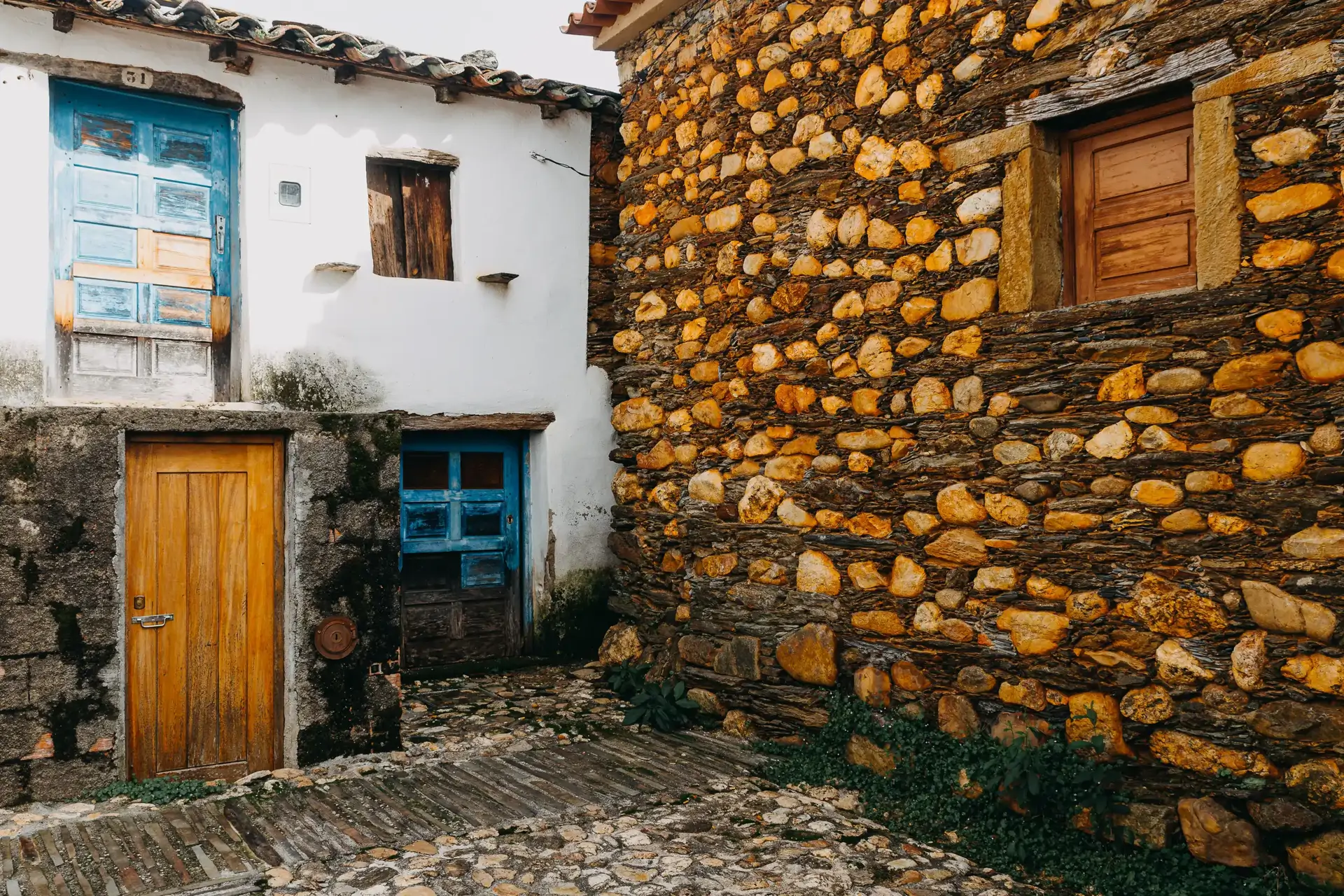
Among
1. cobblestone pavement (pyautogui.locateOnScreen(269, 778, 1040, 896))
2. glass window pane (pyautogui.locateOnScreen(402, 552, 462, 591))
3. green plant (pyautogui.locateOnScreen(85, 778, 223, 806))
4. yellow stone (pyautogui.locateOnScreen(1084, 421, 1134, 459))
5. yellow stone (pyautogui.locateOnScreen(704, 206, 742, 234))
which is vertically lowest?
cobblestone pavement (pyautogui.locateOnScreen(269, 778, 1040, 896))

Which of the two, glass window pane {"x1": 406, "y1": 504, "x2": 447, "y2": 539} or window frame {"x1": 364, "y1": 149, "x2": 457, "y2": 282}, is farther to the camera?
glass window pane {"x1": 406, "y1": 504, "x2": 447, "y2": 539}

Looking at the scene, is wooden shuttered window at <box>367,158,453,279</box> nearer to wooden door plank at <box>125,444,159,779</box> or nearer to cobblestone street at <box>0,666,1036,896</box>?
wooden door plank at <box>125,444,159,779</box>

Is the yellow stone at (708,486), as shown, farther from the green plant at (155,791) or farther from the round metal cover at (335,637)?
the green plant at (155,791)

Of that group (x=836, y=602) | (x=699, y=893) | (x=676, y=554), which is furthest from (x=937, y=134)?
(x=699, y=893)

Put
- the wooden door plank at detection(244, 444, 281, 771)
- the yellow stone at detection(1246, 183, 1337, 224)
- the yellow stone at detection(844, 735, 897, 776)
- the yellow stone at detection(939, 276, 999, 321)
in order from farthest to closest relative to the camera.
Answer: the wooden door plank at detection(244, 444, 281, 771), the yellow stone at detection(844, 735, 897, 776), the yellow stone at detection(939, 276, 999, 321), the yellow stone at detection(1246, 183, 1337, 224)

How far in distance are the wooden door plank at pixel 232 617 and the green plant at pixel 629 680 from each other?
90.9 inches

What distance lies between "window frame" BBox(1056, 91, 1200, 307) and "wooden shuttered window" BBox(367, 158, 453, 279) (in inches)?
161

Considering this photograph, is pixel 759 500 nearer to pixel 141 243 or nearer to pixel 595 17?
pixel 595 17

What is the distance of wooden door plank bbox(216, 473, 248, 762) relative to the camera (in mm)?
4973

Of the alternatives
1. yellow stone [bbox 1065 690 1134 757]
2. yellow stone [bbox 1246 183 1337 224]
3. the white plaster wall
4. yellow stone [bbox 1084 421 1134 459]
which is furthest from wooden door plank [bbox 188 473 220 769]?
yellow stone [bbox 1246 183 1337 224]

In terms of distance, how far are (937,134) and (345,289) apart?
3.77 metres

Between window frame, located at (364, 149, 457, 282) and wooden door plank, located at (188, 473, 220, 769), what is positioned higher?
window frame, located at (364, 149, 457, 282)

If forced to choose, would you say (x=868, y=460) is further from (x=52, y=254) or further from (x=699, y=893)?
(x=52, y=254)

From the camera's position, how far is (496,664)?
7016mm
